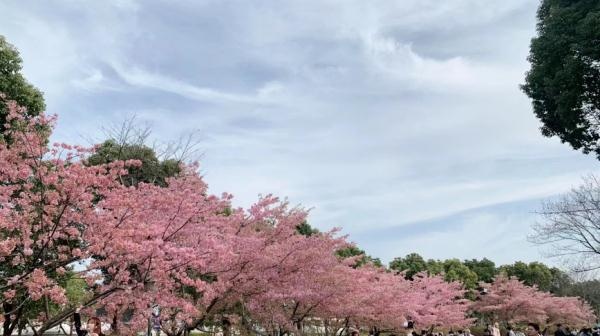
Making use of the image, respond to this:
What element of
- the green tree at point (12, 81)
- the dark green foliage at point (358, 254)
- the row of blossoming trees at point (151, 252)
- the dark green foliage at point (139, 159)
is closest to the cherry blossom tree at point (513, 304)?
the dark green foliage at point (358, 254)

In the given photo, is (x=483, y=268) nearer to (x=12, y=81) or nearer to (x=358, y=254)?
(x=358, y=254)

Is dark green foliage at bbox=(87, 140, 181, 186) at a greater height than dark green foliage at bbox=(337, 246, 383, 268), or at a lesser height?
greater

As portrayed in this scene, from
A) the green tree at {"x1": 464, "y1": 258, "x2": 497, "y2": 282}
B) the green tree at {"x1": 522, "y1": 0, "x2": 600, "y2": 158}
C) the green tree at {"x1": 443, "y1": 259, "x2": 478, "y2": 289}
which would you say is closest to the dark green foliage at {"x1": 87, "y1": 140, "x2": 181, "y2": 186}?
the green tree at {"x1": 522, "y1": 0, "x2": 600, "y2": 158}

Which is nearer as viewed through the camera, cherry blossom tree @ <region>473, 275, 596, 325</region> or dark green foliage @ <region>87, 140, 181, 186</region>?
dark green foliage @ <region>87, 140, 181, 186</region>

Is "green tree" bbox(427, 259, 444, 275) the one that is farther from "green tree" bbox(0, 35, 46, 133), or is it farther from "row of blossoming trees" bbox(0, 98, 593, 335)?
"green tree" bbox(0, 35, 46, 133)

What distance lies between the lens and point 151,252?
26.5 ft

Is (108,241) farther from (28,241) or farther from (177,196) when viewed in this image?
(177,196)

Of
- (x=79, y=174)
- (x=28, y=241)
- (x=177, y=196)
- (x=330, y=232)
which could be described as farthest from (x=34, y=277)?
(x=330, y=232)

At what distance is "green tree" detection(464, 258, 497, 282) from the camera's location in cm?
6662

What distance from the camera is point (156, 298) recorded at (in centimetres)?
874

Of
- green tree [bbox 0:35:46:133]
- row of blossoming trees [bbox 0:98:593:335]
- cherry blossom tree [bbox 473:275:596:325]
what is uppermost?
green tree [bbox 0:35:46:133]

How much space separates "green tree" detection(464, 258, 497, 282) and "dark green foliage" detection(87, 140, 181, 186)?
174ft

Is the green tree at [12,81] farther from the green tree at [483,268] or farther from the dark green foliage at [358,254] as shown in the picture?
the green tree at [483,268]

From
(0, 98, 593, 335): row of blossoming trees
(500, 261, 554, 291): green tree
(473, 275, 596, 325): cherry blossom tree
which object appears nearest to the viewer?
(0, 98, 593, 335): row of blossoming trees
